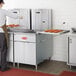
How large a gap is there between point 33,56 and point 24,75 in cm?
49

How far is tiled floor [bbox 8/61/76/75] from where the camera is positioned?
426 cm

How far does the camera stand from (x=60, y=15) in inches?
188

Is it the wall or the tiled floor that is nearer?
the tiled floor

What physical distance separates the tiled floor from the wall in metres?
0.22

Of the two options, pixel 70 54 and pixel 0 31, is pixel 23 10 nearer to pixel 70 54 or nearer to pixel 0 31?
pixel 0 31

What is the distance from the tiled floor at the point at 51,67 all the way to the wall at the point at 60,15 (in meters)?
0.22

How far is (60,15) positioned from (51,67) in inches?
48.4

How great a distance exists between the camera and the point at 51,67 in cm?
448

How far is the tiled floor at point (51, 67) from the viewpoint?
168 inches

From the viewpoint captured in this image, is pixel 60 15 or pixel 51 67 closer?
pixel 51 67

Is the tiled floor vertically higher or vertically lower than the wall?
lower

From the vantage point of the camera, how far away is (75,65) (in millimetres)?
4270

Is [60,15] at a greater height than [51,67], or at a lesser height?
greater

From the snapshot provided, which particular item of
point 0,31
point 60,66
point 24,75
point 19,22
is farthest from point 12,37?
point 60,66
